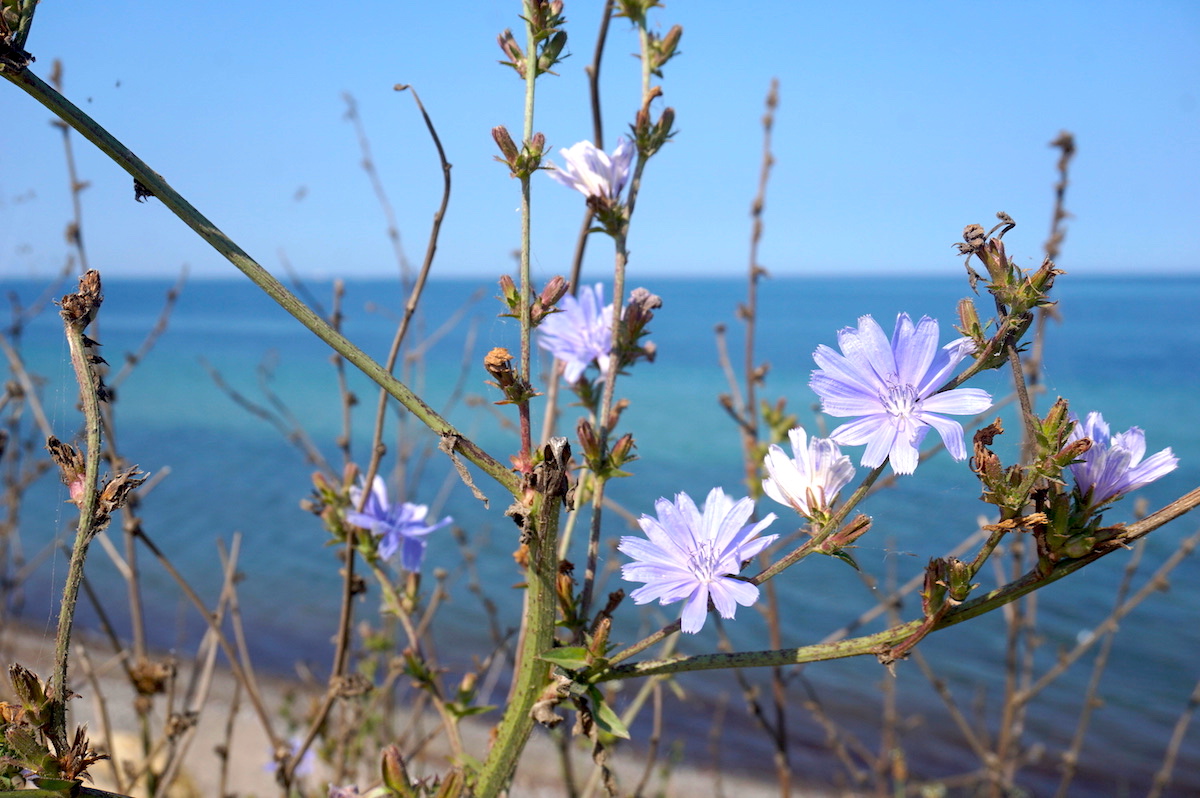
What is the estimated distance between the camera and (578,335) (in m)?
1.49

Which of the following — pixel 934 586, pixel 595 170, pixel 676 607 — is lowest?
pixel 676 607

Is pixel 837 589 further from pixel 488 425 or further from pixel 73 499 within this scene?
pixel 73 499

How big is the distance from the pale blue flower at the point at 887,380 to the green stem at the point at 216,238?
37 cm

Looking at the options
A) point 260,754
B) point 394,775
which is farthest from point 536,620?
point 260,754

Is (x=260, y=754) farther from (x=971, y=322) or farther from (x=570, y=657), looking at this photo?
(x=971, y=322)

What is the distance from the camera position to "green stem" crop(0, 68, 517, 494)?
0.75 m

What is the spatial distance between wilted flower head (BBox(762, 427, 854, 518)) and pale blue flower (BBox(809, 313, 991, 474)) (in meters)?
0.07

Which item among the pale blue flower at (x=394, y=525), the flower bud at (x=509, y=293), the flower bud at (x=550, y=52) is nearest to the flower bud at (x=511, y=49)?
the flower bud at (x=550, y=52)

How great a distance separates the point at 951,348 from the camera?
33.6 inches

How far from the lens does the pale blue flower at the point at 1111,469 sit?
84 centimetres

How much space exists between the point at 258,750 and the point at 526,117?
5922 mm

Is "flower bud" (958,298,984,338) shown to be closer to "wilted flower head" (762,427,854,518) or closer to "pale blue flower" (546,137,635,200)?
"wilted flower head" (762,427,854,518)

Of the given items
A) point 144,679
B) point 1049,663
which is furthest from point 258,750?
point 1049,663

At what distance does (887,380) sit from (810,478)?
0.51ft
